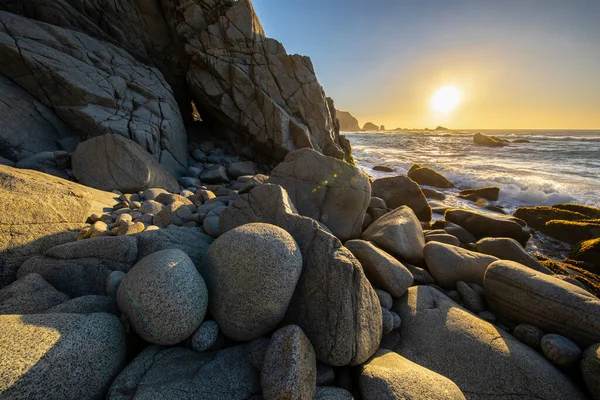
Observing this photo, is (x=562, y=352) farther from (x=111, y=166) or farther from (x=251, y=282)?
(x=111, y=166)

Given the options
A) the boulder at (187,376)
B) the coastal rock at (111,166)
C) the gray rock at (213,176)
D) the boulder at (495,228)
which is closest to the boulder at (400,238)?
the boulder at (495,228)

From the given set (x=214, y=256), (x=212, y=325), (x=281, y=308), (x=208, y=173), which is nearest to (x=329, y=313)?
(x=281, y=308)

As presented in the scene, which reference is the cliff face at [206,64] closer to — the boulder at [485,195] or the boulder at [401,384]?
the boulder at [485,195]

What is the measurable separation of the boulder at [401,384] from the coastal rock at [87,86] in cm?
912

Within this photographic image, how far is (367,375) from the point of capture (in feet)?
7.52

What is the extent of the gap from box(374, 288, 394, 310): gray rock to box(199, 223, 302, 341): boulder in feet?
5.16

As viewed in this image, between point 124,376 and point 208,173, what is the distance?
8168 millimetres

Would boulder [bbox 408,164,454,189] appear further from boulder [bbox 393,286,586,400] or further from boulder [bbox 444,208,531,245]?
boulder [bbox 393,286,586,400]

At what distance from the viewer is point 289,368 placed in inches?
74.5

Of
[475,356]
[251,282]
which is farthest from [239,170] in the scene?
[475,356]

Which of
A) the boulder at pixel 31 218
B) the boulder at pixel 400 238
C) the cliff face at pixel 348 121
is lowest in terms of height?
the boulder at pixel 400 238

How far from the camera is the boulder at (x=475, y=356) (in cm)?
255

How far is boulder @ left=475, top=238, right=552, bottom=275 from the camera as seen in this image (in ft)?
16.1

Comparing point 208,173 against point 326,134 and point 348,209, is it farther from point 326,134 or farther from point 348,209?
point 326,134
